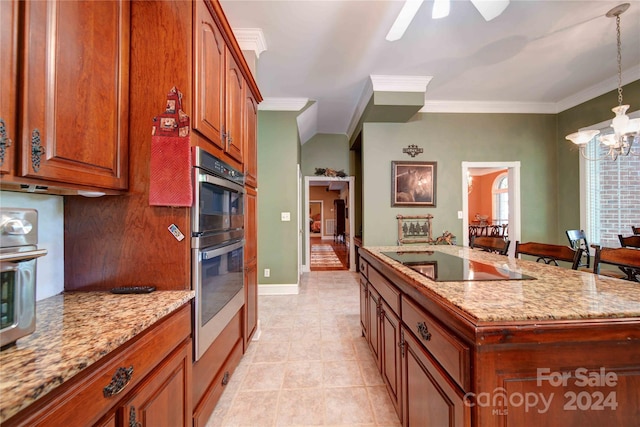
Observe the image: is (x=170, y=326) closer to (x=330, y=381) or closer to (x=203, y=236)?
(x=203, y=236)

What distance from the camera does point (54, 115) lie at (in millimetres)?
810

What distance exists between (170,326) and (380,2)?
8.87 feet

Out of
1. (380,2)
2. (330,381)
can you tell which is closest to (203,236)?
(330,381)

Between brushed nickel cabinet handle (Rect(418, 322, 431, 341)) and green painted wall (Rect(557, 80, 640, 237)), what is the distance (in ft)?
14.7

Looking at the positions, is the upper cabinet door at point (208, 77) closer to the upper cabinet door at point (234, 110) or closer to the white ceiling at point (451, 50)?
the upper cabinet door at point (234, 110)

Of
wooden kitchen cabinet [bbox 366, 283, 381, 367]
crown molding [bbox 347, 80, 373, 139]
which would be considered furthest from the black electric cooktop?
crown molding [bbox 347, 80, 373, 139]

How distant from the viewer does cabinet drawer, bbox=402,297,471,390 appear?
0.75m

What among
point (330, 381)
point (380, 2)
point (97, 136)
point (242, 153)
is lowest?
point (330, 381)

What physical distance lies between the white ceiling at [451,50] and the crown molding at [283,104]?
0.06 metres

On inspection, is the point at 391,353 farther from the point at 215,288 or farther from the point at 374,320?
the point at 215,288

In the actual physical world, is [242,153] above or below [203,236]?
above

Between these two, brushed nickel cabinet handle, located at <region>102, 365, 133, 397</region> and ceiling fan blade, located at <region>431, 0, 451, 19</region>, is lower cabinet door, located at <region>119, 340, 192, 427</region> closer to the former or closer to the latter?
brushed nickel cabinet handle, located at <region>102, 365, 133, 397</region>

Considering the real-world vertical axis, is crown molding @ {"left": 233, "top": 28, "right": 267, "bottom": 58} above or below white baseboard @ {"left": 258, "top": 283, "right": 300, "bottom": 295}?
above

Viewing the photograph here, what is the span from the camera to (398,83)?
3.27 metres
